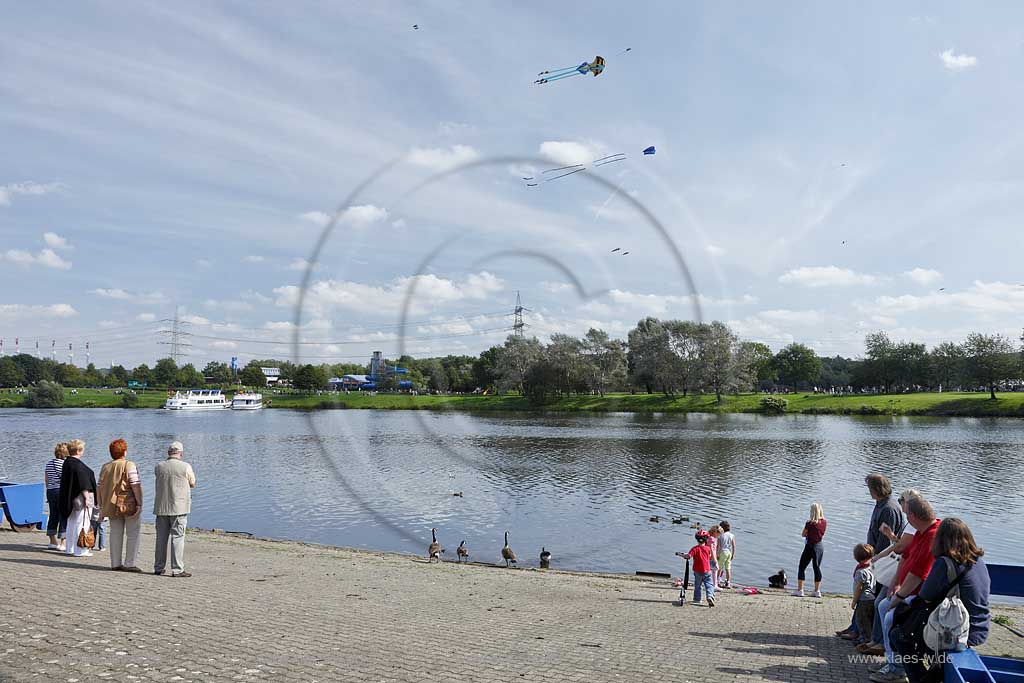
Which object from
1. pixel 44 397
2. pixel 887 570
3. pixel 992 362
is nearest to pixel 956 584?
pixel 887 570

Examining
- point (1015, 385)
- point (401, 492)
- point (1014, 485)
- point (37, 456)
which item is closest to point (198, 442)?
point (37, 456)

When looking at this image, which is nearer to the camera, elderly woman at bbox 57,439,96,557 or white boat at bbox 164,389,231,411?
elderly woman at bbox 57,439,96,557

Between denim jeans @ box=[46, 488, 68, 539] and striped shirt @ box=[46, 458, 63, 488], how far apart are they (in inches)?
5.1

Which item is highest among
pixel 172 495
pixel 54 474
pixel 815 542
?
pixel 172 495

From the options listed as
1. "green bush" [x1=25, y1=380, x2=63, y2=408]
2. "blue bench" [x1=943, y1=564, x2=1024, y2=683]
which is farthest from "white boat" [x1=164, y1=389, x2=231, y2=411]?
"blue bench" [x1=943, y1=564, x2=1024, y2=683]

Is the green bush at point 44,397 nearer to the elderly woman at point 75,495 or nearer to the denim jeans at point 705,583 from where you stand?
the elderly woman at point 75,495

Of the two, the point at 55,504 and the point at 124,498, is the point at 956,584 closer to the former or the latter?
the point at 124,498

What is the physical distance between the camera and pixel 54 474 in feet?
46.5

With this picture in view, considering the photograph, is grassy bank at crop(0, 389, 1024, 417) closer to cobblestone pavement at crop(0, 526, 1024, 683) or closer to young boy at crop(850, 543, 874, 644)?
cobblestone pavement at crop(0, 526, 1024, 683)

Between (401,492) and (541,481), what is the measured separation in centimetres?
728

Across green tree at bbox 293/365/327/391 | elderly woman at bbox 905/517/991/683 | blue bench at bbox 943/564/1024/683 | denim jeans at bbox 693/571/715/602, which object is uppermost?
green tree at bbox 293/365/327/391

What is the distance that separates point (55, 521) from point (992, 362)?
115434 millimetres

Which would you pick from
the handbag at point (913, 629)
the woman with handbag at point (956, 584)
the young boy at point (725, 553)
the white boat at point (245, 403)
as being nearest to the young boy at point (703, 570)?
the young boy at point (725, 553)

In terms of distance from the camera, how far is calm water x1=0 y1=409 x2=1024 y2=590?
78.4ft
